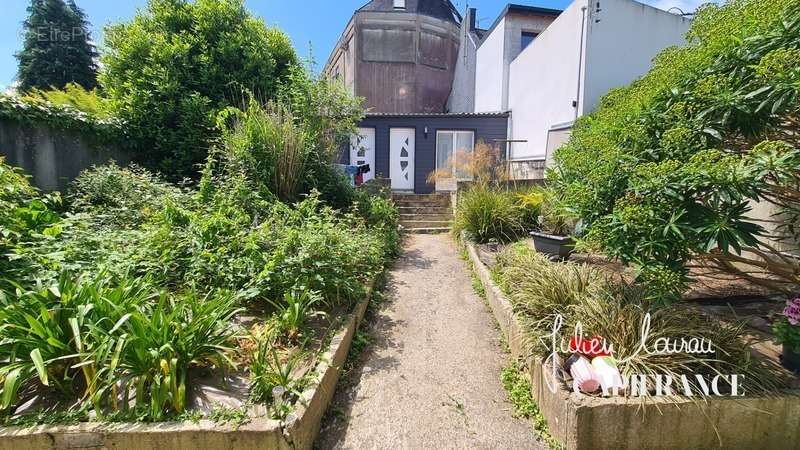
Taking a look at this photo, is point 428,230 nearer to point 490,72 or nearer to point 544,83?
point 544,83

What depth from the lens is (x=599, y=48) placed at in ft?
22.9

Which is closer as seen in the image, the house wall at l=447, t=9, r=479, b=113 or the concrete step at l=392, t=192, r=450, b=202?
the concrete step at l=392, t=192, r=450, b=202

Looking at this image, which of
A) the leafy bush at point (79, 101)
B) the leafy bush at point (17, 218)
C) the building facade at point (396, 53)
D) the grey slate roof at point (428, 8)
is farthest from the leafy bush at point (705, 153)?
the grey slate roof at point (428, 8)

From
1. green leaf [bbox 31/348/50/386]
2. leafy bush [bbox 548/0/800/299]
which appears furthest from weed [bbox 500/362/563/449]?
green leaf [bbox 31/348/50/386]

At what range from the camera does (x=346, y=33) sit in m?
17.1

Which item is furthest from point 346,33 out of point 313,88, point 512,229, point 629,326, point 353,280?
point 629,326

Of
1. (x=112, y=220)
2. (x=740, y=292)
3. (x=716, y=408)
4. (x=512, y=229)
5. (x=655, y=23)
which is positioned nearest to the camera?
(x=716, y=408)

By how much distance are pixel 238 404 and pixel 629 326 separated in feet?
8.01

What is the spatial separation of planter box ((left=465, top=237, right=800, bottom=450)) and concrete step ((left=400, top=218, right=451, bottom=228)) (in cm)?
605

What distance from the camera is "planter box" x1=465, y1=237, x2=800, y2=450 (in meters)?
1.87

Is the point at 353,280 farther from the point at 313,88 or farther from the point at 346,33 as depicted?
the point at 346,33

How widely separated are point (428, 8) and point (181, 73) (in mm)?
13833

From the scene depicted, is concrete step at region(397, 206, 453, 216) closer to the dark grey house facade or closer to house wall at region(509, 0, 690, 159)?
the dark grey house facade

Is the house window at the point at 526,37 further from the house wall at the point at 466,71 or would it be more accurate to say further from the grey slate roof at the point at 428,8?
the grey slate roof at the point at 428,8
